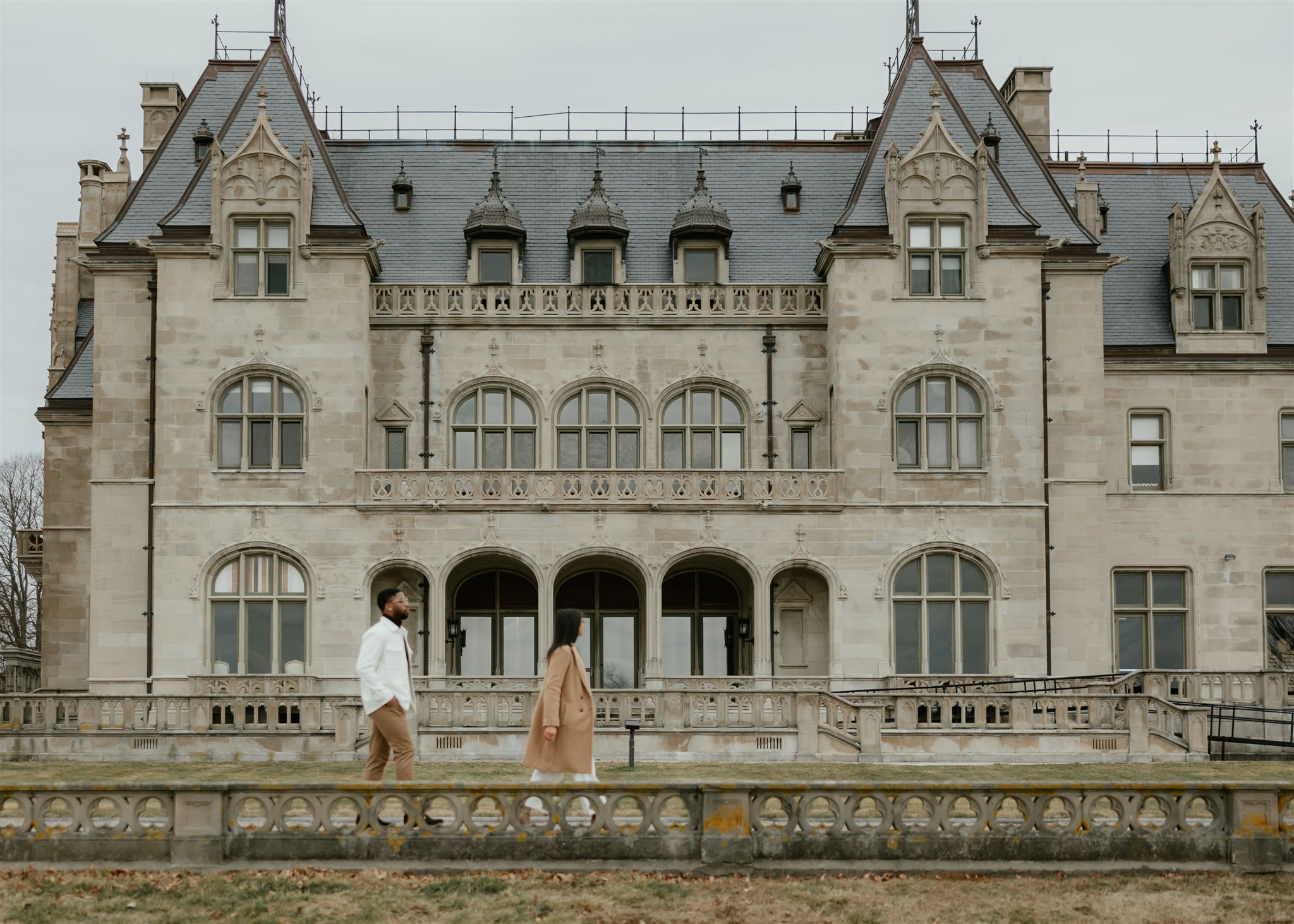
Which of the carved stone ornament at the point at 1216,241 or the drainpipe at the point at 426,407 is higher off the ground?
the carved stone ornament at the point at 1216,241

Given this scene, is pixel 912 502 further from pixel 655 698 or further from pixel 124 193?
pixel 124 193

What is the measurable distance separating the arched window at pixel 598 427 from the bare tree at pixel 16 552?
1339 inches

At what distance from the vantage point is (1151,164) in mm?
40062

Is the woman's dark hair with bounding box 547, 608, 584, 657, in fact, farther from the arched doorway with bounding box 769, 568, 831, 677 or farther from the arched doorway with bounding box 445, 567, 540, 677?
the arched doorway with bounding box 445, 567, 540, 677

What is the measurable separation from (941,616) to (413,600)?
35.0 feet

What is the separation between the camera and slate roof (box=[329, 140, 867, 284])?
3553cm

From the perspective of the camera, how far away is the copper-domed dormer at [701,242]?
35.0 meters

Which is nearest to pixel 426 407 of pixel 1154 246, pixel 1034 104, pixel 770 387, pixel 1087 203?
pixel 770 387

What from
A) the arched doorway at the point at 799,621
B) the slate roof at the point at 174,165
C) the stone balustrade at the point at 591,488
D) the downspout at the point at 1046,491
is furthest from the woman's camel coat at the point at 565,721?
the slate roof at the point at 174,165

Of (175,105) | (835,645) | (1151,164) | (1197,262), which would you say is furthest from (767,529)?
(175,105)

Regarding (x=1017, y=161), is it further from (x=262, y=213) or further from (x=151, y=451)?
(x=151, y=451)

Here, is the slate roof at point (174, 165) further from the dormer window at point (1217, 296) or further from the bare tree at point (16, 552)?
the bare tree at point (16, 552)

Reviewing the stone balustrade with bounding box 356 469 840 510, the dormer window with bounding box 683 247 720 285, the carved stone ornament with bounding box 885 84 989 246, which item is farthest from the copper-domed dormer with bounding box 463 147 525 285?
the carved stone ornament with bounding box 885 84 989 246

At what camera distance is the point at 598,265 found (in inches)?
1387
